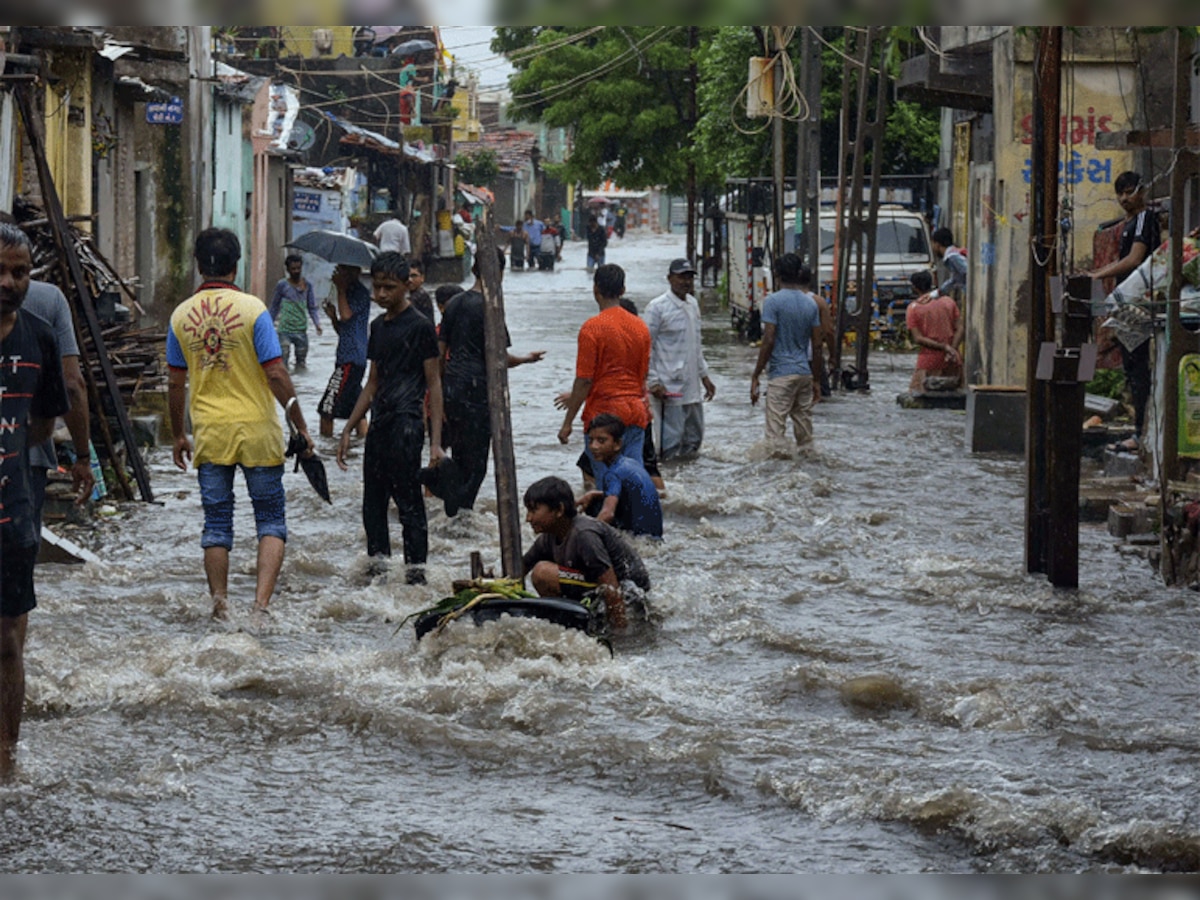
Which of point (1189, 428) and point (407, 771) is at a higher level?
point (1189, 428)

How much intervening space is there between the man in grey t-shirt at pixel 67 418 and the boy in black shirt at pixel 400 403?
259 centimetres

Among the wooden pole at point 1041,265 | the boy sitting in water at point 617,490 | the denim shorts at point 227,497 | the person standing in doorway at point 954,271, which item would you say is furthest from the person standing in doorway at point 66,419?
the person standing in doorway at point 954,271

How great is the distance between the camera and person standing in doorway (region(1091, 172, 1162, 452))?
11.9 m

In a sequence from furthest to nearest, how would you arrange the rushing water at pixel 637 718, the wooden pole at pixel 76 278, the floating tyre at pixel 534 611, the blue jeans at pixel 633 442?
the wooden pole at pixel 76 278 → the blue jeans at pixel 633 442 → the floating tyre at pixel 534 611 → the rushing water at pixel 637 718

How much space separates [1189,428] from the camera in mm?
9070

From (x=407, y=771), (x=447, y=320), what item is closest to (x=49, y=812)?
(x=407, y=771)

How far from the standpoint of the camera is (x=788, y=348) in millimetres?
13891

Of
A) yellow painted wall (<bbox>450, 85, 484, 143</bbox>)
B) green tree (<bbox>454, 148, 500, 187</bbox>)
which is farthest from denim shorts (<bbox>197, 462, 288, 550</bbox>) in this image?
yellow painted wall (<bbox>450, 85, 484, 143</bbox>)

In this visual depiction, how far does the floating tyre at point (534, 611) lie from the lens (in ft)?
24.0

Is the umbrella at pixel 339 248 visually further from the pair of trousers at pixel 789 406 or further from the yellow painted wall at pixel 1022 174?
the yellow painted wall at pixel 1022 174

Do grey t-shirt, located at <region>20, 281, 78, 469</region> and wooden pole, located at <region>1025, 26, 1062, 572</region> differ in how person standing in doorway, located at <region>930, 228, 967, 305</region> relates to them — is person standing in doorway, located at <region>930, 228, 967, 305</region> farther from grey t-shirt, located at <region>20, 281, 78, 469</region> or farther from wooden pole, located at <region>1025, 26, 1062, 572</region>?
grey t-shirt, located at <region>20, 281, 78, 469</region>

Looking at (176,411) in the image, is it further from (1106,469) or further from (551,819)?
(1106,469)

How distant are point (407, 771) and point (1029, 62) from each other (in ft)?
40.1

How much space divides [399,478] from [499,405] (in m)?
1.66
